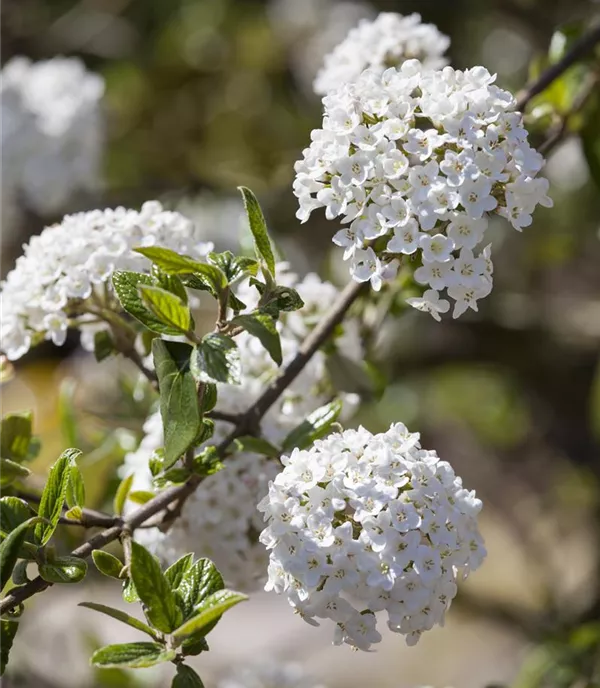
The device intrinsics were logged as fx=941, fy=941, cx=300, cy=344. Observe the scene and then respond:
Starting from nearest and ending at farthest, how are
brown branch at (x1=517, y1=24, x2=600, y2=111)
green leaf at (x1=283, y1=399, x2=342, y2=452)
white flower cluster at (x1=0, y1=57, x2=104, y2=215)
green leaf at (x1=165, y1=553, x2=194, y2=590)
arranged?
green leaf at (x1=165, y1=553, x2=194, y2=590), green leaf at (x1=283, y1=399, x2=342, y2=452), brown branch at (x1=517, y1=24, x2=600, y2=111), white flower cluster at (x1=0, y1=57, x2=104, y2=215)

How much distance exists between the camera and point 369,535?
0.82m

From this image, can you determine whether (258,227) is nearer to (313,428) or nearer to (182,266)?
(182,266)

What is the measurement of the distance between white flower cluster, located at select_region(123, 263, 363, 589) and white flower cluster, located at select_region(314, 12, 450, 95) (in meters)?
0.30

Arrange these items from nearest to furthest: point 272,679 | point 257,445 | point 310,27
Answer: point 257,445, point 272,679, point 310,27

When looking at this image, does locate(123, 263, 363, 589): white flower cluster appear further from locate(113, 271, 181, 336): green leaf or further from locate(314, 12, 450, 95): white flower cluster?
locate(314, 12, 450, 95): white flower cluster

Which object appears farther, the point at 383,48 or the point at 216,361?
the point at 383,48

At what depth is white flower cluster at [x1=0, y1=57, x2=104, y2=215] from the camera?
2031mm

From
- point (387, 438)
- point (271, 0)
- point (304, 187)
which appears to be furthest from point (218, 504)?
point (271, 0)

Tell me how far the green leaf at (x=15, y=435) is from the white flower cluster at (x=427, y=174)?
45 cm

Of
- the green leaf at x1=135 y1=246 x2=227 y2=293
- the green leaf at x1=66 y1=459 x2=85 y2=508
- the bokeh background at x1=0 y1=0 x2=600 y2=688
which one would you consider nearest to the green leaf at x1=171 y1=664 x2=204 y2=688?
the green leaf at x1=66 y1=459 x2=85 y2=508

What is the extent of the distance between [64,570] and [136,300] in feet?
0.85

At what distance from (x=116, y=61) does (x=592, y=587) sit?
2.27 metres

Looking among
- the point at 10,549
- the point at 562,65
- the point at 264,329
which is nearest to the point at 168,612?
the point at 10,549

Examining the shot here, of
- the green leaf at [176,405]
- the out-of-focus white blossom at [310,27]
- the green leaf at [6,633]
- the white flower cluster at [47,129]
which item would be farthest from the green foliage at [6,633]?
the out-of-focus white blossom at [310,27]
